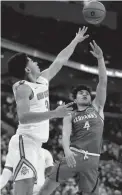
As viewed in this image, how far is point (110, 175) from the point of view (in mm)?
13289

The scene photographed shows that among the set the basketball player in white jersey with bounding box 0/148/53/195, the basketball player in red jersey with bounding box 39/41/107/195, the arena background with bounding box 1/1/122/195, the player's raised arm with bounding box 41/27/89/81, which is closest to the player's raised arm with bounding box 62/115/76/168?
the basketball player in red jersey with bounding box 39/41/107/195

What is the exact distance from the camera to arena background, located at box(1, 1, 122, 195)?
16.0m

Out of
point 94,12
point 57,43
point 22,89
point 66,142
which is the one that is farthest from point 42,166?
point 57,43

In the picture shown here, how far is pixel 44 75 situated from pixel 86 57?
12.6 m

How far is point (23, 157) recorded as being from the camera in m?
4.54

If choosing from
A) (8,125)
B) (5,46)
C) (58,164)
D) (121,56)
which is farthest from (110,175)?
(58,164)

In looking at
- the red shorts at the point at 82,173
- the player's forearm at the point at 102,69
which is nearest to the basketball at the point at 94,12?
the player's forearm at the point at 102,69

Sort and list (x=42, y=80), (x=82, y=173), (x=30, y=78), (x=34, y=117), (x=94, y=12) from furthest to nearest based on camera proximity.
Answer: (x=94, y=12) < (x=82, y=173) < (x=42, y=80) < (x=30, y=78) < (x=34, y=117)

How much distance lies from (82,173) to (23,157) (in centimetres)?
93

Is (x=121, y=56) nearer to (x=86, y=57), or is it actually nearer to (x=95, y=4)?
(x=86, y=57)

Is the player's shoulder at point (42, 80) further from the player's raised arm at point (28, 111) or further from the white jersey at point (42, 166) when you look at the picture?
the white jersey at point (42, 166)

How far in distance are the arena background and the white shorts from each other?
10.0 metres

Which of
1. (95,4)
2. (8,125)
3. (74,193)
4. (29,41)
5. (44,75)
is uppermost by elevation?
(29,41)

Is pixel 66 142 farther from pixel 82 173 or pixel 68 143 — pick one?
pixel 82 173
